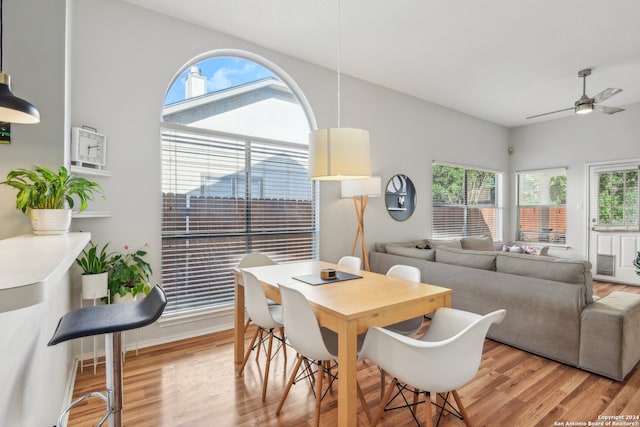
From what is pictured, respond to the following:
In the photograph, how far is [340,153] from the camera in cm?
209

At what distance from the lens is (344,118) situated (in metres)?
4.30

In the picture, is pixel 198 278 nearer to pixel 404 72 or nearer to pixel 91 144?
pixel 91 144

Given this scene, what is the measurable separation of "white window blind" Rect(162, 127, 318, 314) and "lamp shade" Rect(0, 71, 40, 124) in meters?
1.67

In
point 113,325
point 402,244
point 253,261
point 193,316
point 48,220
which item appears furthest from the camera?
point 402,244

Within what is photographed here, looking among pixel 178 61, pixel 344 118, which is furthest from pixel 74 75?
pixel 344 118

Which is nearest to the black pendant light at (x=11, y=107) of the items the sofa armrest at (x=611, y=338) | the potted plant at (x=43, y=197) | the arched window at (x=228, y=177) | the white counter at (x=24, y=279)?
the potted plant at (x=43, y=197)

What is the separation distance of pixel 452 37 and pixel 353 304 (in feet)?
10.2

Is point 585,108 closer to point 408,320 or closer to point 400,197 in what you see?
point 400,197

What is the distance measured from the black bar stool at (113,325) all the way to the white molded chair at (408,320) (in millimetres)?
1524

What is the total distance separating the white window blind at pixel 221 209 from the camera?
3139 mm

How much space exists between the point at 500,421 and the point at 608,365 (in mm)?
1130

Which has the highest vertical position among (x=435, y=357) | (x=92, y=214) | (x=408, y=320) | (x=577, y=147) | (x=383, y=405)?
(x=577, y=147)

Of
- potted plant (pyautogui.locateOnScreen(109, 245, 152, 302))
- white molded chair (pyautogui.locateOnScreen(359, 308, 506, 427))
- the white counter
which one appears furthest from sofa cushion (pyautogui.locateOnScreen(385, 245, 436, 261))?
the white counter

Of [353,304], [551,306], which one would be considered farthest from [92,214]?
[551,306]
